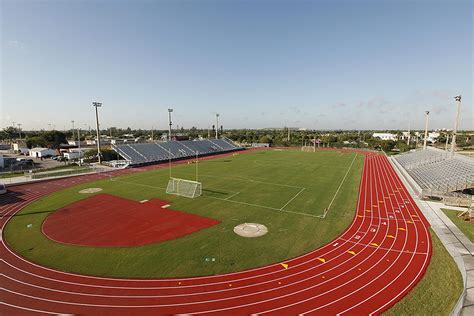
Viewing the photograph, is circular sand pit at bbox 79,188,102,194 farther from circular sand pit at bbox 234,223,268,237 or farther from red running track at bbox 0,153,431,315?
circular sand pit at bbox 234,223,268,237

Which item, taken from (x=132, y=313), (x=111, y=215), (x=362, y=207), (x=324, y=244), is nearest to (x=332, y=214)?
(x=362, y=207)

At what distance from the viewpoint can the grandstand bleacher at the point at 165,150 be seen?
5654 centimetres

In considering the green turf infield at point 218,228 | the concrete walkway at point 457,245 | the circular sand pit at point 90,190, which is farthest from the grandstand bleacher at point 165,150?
the concrete walkway at point 457,245

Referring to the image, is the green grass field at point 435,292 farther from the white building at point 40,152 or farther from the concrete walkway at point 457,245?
the white building at point 40,152

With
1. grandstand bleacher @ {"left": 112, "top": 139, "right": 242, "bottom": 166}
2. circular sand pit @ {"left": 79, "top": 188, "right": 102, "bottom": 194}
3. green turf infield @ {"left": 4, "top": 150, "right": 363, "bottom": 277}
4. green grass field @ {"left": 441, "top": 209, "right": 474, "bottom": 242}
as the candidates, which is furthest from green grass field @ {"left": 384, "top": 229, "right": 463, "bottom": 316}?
grandstand bleacher @ {"left": 112, "top": 139, "right": 242, "bottom": 166}

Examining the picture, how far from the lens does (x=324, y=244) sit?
1709 centimetres

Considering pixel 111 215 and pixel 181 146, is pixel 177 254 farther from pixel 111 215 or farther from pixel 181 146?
pixel 181 146

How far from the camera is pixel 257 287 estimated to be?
12570 millimetres

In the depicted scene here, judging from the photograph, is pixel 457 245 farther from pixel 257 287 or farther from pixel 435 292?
pixel 257 287

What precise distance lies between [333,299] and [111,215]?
792 inches

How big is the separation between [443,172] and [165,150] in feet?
196

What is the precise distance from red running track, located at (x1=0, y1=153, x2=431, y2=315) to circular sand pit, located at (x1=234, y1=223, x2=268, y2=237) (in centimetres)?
419

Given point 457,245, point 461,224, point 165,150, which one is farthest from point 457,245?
point 165,150

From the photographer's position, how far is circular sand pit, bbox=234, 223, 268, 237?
18.7m
